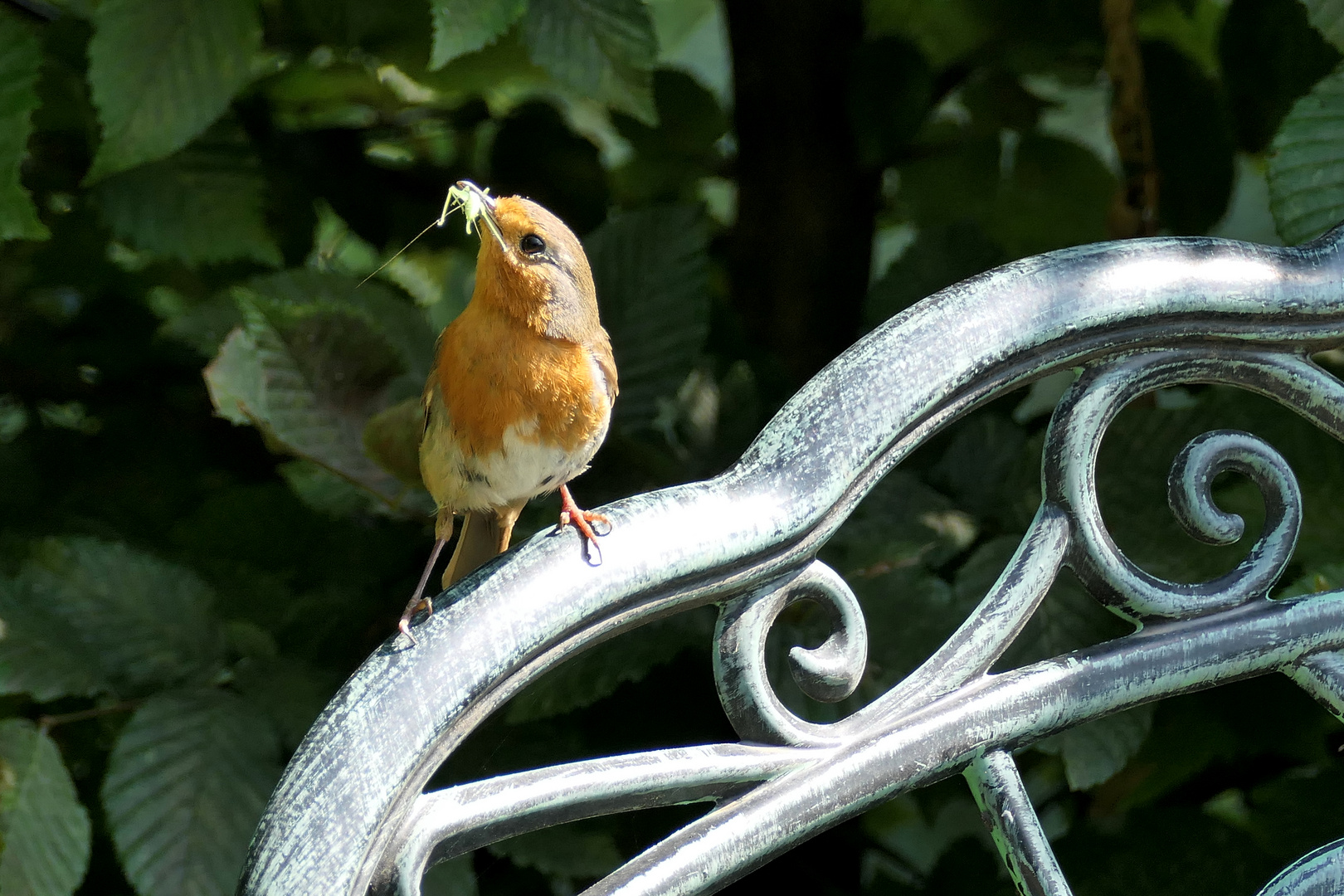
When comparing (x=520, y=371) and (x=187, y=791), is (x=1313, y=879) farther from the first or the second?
(x=187, y=791)

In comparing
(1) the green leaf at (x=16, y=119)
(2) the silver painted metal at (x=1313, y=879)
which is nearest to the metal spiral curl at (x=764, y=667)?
(2) the silver painted metal at (x=1313, y=879)

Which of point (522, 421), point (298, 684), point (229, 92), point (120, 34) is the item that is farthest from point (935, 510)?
point (120, 34)

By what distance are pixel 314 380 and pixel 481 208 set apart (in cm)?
32

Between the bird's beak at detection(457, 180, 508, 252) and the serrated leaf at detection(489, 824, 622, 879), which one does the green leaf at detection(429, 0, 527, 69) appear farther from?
the serrated leaf at detection(489, 824, 622, 879)

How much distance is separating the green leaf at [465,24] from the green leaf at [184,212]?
1.51 ft

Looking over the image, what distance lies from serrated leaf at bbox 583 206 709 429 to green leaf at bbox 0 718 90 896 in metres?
0.64

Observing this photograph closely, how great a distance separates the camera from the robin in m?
1.01

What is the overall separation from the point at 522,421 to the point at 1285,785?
0.88 meters

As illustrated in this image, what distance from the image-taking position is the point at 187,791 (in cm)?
115

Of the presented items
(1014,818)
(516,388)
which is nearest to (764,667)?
(1014,818)

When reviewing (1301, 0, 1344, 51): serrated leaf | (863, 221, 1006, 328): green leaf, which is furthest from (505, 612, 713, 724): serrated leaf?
(1301, 0, 1344, 51): serrated leaf

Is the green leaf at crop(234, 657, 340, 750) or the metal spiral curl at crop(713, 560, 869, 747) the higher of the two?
the green leaf at crop(234, 657, 340, 750)

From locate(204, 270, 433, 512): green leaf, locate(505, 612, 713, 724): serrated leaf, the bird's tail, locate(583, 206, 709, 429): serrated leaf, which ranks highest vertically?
locate(583, 206, 709, 429): serrated leaf

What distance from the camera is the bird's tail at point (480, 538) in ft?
3.72
